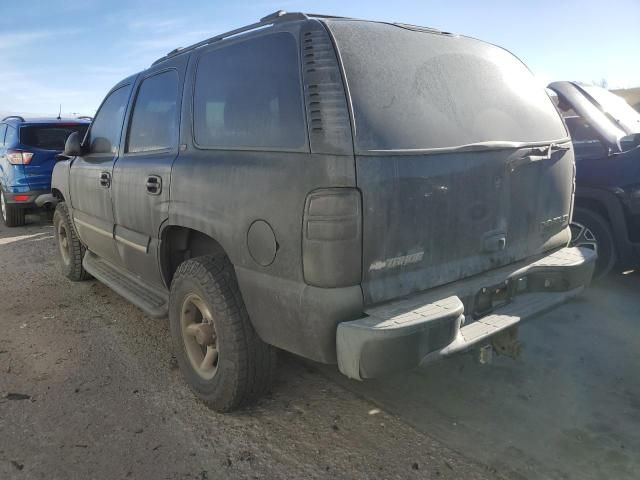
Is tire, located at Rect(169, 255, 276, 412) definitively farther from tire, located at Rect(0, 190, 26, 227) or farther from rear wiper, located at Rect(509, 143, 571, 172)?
tire, located at Rect(0, 190, 26, 227)

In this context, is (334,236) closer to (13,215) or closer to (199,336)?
(199,336)

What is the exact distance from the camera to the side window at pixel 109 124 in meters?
3.99

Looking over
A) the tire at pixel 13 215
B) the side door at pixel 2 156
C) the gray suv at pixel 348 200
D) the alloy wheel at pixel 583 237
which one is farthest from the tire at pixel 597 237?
the side door at pixel 2 156

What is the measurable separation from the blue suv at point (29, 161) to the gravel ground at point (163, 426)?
5318 mm

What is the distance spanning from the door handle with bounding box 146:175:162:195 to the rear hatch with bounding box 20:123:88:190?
20.3ft

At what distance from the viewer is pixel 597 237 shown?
4680mm

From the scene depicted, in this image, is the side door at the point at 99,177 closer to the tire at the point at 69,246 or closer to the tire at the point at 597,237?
the tire at the point at 69,246

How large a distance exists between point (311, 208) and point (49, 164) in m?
7.95

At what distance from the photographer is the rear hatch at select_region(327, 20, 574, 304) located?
86.0 inches

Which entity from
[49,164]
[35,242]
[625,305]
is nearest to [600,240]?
[625,305]

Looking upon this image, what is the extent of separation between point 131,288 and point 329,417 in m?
1.91

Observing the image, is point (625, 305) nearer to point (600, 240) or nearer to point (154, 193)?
point (600, 240)

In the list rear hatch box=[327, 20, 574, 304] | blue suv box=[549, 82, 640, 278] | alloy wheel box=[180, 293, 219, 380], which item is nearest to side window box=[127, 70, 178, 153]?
alloy wheel box=[180, 293, 219, 380]

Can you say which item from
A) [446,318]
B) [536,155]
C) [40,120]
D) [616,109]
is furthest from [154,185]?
[40,120]
